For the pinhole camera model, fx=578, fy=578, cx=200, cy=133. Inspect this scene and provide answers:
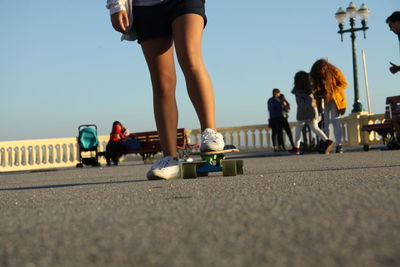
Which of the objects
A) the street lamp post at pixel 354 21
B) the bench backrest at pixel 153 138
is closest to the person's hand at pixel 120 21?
the bench backrest at pixel 153 138

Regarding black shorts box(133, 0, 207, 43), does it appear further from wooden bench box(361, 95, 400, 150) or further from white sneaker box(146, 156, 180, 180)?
wooden bench box(361, 95, 400, 150)

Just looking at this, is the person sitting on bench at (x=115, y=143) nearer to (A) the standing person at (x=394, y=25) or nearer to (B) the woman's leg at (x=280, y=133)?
(B) the woman's leg at (x=280, y=133)

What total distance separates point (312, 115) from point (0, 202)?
8.88 metres

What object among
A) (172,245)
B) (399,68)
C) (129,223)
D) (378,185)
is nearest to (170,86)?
(378,185)

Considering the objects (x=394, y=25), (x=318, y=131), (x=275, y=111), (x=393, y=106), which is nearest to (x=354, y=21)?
(x=275, y=111)

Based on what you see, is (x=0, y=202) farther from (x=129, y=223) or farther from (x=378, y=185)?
(x=378, y=185)

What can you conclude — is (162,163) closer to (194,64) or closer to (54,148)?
(194,64)

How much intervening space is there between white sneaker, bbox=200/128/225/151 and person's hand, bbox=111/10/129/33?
2.76ft

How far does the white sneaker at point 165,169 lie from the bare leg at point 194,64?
1.05 feet

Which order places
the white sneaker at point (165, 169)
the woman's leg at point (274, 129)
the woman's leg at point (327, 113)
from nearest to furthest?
the white sneaker at point (165, 169), the woman's leg at point (327, 113), the woman's leg at point (274, 129)

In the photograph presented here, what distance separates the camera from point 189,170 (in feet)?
12.8

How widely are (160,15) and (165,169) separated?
1000 mm

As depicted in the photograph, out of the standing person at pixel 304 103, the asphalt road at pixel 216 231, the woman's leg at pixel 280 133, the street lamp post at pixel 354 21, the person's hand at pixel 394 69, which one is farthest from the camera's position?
the street lamp post at pixel 354 21

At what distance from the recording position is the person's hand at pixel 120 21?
362 cm
